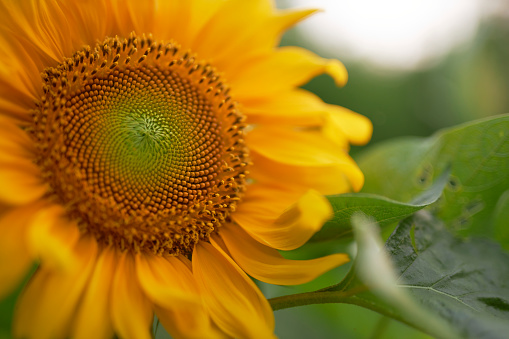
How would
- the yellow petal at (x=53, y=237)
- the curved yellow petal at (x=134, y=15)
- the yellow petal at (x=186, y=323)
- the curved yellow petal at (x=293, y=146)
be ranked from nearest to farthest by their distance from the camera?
the yellow petal at (x=53, y=237)
the yellow petal at (x=186, y=323)
the curved yellow petal at (x=134, y=15)
the curved yellow petal at (x=293, y=146)

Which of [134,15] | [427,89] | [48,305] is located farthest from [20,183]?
[427,89]

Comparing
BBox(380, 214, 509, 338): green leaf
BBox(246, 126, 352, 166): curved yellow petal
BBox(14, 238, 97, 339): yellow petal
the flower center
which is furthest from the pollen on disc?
BBox(380, 214, 509, 338): green leaf

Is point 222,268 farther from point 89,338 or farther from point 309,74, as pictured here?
point 309,74

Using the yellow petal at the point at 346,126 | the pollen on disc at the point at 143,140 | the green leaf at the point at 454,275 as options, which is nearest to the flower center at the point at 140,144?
the pollen on disc at the point at 143,140

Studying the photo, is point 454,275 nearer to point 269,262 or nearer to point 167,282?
point 269,262

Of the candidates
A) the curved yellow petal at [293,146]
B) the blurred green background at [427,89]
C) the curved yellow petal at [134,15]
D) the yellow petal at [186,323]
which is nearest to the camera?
the yellow petal at [186,323]

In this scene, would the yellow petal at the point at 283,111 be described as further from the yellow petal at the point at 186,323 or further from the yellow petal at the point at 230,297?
the yellow petal at the point at 186,323

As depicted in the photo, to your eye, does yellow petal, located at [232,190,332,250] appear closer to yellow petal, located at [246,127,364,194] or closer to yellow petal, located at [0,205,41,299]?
yellow petal, located at [246,127,364,194]

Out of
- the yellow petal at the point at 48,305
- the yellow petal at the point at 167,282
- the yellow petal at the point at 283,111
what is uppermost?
the yellow petal at the point at 283,111
